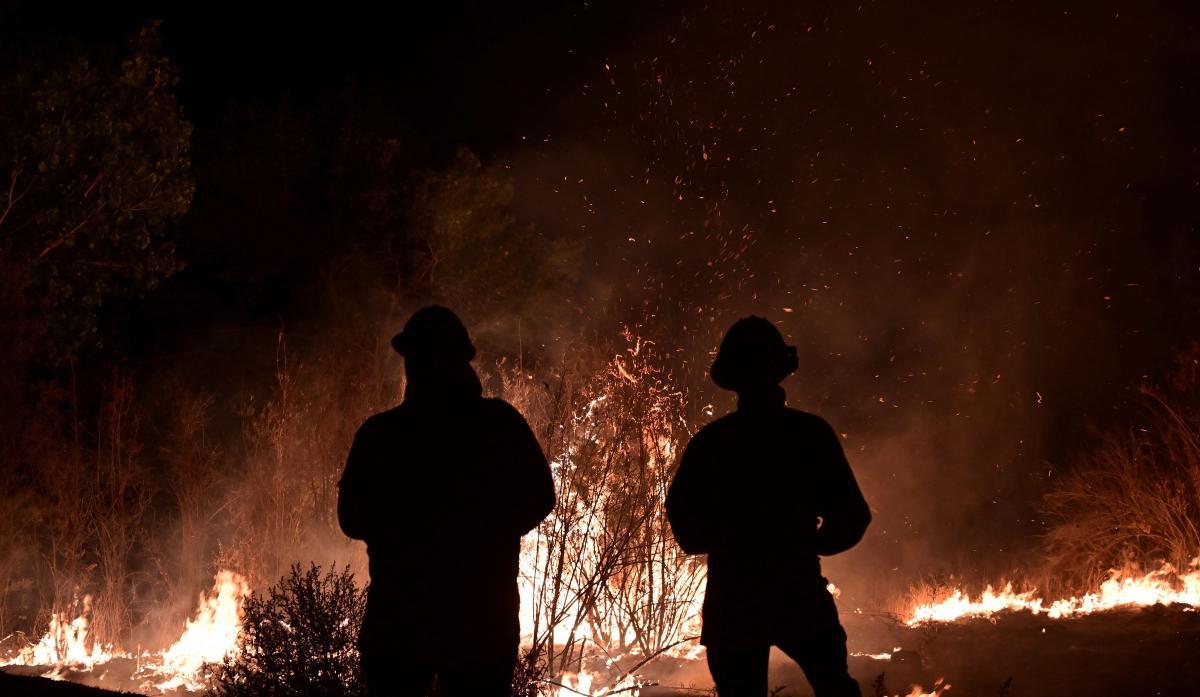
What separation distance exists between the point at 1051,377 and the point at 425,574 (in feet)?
64.9

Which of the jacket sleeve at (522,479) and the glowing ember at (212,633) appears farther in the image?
the glowing ember at (212,633)

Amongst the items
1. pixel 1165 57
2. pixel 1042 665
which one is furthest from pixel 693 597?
pixel 1165 57

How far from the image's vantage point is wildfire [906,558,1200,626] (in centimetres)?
845

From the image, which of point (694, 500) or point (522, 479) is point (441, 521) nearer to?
point (522, 479)

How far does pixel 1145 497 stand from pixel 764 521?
507 inches

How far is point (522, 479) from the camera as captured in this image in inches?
122

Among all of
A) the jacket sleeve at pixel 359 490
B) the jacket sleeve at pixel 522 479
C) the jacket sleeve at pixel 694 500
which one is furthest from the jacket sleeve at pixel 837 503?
the jacket sleeve at pixel 359 490

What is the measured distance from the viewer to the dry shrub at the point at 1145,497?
44.3ft

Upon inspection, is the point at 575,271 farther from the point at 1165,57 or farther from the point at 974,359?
the point at 1165,57

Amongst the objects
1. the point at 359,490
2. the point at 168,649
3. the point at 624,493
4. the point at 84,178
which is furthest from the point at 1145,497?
the point at 84,178

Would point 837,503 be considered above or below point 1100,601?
below

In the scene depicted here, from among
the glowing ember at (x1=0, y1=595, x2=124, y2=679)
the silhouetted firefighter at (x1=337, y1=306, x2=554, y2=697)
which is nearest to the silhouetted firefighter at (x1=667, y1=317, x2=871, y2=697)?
the silhouetted firefighter at (x1=337, y1=306, x2=554, y2=697)

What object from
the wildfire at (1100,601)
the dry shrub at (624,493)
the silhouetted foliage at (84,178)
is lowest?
the wildfire at (1100,601)

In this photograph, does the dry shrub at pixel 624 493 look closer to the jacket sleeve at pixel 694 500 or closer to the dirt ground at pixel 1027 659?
the dirt ground at pixel 1027 659
